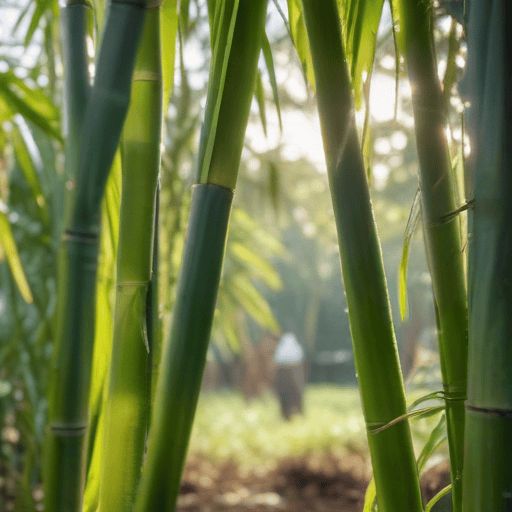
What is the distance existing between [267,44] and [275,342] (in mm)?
6378

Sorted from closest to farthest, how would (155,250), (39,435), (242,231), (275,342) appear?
(155,250), (39,435), (242,231), (275,342)

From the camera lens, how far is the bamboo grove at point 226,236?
25cm

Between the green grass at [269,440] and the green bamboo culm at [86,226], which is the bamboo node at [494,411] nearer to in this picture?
the green bamboo culm at [86,226]

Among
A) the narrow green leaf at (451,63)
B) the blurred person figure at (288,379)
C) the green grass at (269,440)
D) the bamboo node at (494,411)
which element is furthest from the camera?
the blurred person figure at (288,379)

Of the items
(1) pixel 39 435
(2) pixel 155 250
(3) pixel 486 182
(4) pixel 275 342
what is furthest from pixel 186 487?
(4) pixel 275 342

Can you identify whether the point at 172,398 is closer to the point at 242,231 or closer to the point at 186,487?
the point at 242,231

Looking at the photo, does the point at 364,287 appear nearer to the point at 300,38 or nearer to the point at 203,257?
the point at 203,257

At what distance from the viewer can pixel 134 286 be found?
12.4 inches

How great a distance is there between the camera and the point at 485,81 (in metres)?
0.26

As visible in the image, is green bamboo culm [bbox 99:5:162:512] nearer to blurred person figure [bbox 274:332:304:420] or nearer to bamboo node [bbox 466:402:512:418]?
bamboo node [bbox 466:402:512:418]

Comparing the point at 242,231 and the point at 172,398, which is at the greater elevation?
the point at 242,231

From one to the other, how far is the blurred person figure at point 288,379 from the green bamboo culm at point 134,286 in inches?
195

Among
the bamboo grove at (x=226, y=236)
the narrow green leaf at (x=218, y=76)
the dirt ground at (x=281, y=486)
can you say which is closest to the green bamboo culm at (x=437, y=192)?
the bamboo grove at (x=226, y=236)

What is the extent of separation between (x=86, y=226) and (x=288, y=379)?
5165mm
